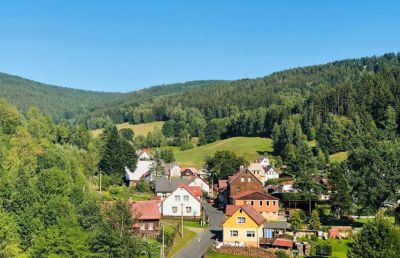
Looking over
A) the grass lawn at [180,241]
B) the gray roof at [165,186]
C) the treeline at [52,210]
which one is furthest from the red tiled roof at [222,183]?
the grass lawn at [180,241]

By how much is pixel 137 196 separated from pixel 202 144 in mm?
101946

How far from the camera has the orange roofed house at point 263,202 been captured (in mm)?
80250

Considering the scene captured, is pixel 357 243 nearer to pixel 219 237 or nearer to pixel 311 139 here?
pixel 219 237

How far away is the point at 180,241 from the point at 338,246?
63.0ft

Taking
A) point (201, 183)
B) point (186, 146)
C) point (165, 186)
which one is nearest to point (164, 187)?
point (165, 186)

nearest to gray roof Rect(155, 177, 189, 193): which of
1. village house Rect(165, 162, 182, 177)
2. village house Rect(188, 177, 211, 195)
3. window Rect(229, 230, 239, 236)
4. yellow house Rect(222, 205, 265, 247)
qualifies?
village house Rect(188, 177, 211, 195)

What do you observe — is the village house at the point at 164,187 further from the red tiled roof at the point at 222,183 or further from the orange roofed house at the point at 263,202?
the orange roofed house at the point at 263,202

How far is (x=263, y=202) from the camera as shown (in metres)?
80.9

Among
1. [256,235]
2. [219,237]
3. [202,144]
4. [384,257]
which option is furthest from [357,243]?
[202,144]

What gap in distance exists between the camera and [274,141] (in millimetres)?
162375

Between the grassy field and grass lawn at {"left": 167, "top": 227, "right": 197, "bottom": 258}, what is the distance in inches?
3253

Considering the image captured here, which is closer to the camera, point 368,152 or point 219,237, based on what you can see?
point 219,237

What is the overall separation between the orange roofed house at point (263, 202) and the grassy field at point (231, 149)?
Result: 68563 mm

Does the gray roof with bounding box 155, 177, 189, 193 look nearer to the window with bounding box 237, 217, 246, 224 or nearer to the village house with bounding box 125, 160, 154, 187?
the village house with bounding box 125, 160, 154, 187
